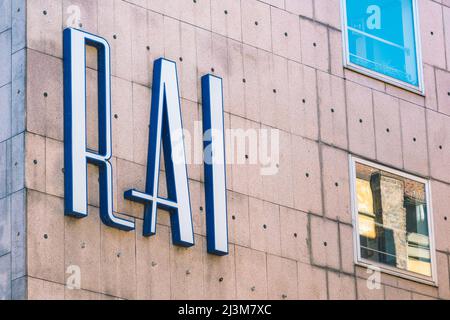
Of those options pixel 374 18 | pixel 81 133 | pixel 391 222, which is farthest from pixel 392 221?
pixel 81 133

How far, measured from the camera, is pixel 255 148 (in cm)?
2731

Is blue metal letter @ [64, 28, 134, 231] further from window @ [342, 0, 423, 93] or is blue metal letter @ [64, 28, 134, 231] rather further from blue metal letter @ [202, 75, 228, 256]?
window @ [342, 0, 423, 93]

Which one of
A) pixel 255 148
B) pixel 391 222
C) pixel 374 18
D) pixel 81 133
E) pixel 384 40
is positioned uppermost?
pixel 374 18

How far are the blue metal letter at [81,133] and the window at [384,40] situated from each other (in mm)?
6378

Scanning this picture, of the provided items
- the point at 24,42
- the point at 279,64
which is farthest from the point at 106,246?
the point at 279,64

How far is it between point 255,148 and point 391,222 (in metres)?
3.35

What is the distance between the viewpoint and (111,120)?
82.2 ft

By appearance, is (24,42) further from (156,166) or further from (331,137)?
(331,137)

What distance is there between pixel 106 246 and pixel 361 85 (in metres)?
7.57

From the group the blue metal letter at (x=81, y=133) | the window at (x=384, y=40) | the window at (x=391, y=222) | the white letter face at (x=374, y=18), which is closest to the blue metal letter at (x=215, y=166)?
the blue metal letter at (x=81, y=133)

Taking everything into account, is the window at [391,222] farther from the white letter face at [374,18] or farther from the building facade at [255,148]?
the white letter face at [374,18]

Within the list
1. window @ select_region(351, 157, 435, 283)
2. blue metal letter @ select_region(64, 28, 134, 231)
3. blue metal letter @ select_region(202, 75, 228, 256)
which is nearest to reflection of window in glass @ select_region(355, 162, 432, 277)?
window @ select_region(351, 157, 435, 283)

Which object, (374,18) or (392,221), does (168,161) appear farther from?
(374,18)

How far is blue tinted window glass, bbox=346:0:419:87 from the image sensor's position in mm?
30125
